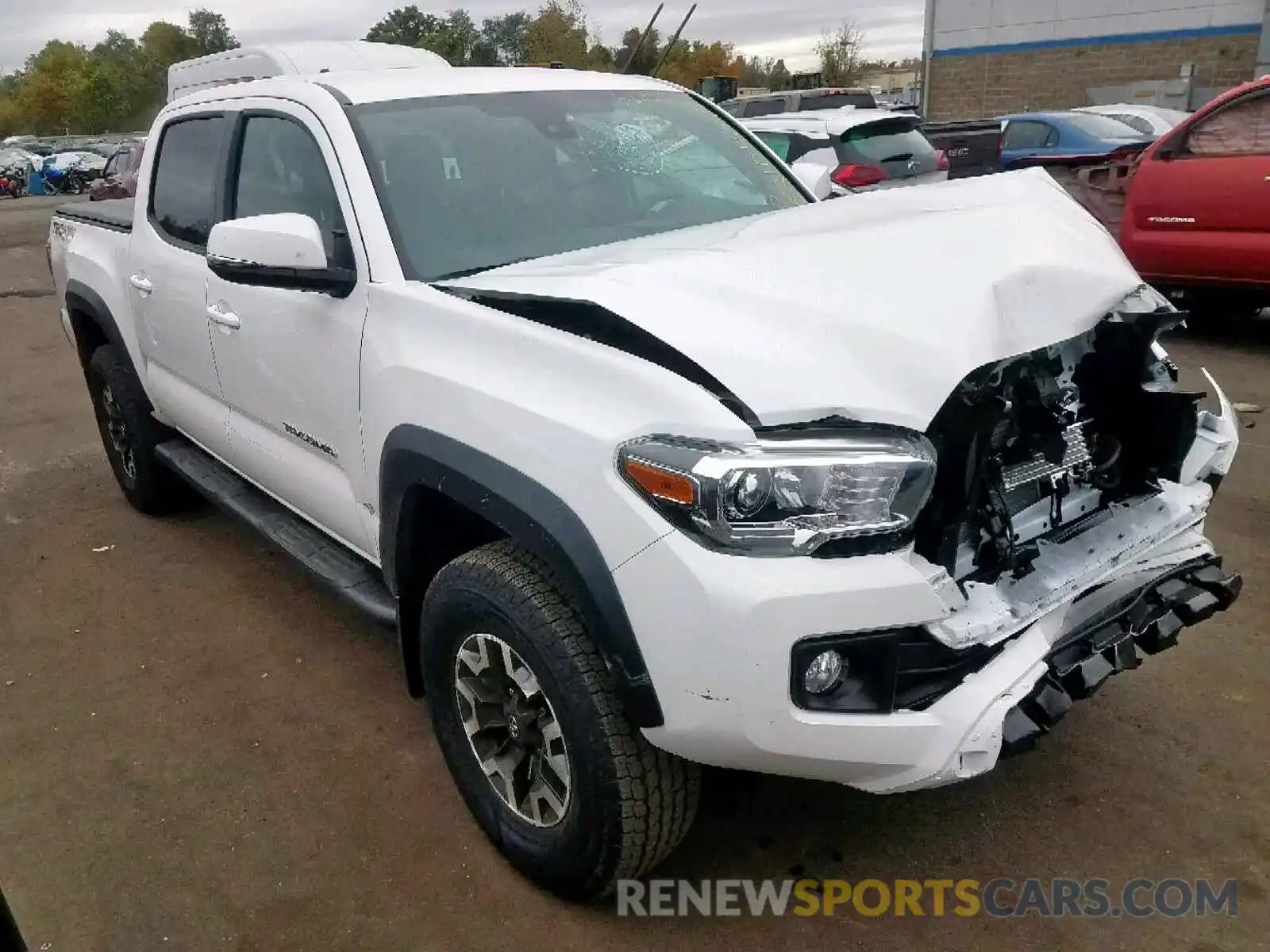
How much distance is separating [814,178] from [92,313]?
3342 millimetres

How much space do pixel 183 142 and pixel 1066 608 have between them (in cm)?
362

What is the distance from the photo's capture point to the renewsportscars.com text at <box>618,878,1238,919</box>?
2.41 m

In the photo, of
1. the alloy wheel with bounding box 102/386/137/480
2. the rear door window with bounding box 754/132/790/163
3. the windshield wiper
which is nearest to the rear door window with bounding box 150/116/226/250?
the alloy wheel with bounding box 102/386/137/480

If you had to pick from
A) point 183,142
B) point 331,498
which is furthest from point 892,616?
point 183,142

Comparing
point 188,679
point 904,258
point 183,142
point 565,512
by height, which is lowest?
point 188,679

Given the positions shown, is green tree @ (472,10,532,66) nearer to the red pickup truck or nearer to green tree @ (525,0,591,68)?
green tree @ (525,0,591,68)

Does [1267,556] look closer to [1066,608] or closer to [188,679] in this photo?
[1066,608]

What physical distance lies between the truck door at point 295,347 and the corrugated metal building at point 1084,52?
2677 centimetres

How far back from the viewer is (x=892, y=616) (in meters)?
1.88

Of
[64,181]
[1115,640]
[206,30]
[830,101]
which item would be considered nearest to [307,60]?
[1115,640]

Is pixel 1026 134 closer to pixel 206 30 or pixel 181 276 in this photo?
pixel 181 276

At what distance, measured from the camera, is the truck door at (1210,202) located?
6.58m

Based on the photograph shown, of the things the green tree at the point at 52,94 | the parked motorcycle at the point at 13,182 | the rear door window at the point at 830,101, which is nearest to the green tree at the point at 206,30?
the green tree at the point at 52,94

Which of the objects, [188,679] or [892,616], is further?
[188,679]
